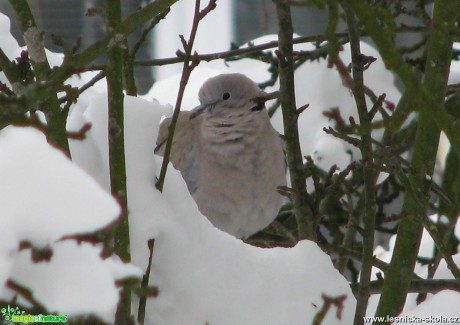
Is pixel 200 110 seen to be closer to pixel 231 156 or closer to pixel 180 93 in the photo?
pixel 231 156

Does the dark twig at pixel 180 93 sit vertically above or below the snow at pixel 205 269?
above

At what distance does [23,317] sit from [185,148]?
6.28 ft

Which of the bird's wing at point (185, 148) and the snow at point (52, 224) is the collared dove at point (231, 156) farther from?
the snow at point (52, 224)

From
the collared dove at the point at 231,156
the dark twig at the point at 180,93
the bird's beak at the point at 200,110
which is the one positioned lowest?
the dark twig at the point at 180,93

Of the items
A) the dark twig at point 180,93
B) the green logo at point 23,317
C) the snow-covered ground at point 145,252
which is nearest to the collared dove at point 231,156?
the snow-covered ground at point 145,252

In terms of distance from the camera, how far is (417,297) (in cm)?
198

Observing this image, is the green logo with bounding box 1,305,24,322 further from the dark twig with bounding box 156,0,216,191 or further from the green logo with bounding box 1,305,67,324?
the dark twig with bounding box 156,0,216,191

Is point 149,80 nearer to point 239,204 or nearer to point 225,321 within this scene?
point 239,204

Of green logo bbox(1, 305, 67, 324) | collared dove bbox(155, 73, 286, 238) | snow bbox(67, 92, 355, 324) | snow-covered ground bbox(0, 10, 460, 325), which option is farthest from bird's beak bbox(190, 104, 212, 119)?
green logo bbox(1, 305, 67, 324)

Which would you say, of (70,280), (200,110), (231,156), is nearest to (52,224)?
(70,280)

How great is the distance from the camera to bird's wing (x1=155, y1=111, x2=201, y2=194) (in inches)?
103

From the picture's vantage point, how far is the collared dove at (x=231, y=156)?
2609 mm

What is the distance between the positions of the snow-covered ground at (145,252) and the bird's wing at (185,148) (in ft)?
3.82

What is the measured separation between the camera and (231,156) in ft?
8.77
